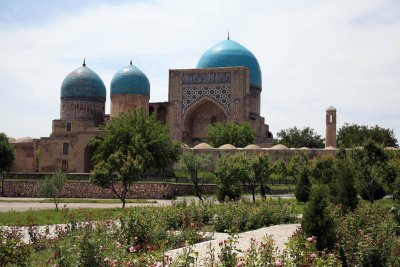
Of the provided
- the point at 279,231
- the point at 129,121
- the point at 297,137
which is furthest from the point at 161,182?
the point at 297,137

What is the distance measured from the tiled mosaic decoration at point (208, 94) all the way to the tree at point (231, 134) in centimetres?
253

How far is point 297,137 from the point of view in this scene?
48.2m

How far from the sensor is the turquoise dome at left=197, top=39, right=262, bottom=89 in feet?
143

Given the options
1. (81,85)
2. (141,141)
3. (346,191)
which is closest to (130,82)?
(81,85)

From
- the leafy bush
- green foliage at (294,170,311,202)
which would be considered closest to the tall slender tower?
the leafy bush

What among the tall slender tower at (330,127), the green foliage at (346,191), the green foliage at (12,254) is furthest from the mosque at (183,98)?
the green foliage at (12,254)

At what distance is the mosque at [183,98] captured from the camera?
41.2 meters

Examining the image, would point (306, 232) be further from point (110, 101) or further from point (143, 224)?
point (110, 101)

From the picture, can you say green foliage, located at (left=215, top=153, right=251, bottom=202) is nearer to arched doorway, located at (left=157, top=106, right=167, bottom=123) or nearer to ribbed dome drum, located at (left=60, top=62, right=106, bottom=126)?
ribbed dome drum, located at (left=60, top=62, right=106, bottom=126)

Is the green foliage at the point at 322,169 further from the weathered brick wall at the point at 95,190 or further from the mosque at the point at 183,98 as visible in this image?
the mosque at the point at 183,98

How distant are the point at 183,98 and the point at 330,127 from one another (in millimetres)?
10799

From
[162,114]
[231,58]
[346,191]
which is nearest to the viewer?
[346,191]

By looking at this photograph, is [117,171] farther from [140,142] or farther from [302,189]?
[140,142]

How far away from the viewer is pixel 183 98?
42.6 metres
